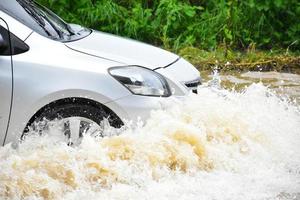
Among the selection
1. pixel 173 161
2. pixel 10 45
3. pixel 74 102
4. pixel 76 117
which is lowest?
pixel 173 161

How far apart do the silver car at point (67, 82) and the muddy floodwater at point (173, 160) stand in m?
0.12

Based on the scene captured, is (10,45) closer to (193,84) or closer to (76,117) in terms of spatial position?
(76,117)

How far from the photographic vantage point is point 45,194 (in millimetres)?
4777

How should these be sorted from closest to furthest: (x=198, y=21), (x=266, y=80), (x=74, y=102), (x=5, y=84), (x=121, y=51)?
(x=5, y=84) → (x=74, y=102) → (x=121, y=51) → (x=266, y=80) → (x=198, y=21)

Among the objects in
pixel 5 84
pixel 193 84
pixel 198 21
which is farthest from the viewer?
pixel 198 21

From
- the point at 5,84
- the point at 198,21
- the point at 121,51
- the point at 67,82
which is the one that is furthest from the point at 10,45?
the point at 198,21

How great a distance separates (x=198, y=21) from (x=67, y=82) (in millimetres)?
6481

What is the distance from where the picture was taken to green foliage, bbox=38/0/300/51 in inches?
422

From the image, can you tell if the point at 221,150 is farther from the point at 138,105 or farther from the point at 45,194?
the point at 45,194

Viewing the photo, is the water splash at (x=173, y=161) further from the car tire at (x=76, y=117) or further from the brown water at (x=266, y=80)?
the brown water at (x=266, y=80)

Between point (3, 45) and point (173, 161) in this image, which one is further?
point (173, 161)

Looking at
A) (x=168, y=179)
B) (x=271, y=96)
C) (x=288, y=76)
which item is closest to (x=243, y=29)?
(x=288, y=76)

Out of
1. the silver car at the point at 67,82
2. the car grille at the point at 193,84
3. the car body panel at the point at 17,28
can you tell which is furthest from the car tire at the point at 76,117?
the car grille at the point at 193,84

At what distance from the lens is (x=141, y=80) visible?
17.7ft
